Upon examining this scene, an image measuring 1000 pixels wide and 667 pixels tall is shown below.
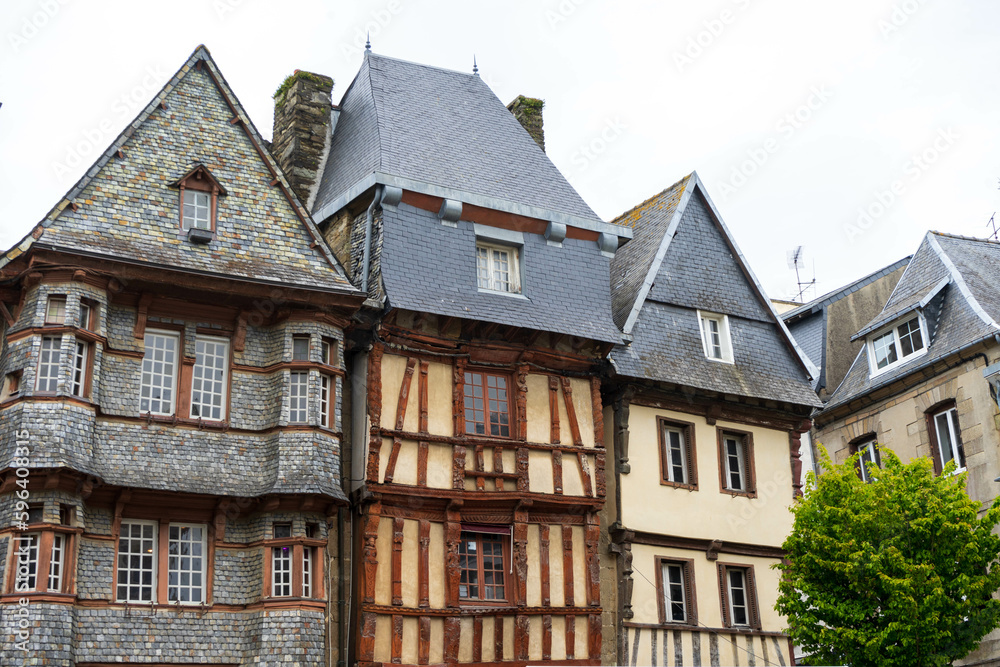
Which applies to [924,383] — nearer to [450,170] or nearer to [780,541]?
[780,541]

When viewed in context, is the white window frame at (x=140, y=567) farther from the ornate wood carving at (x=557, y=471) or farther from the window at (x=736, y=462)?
the window at (x=736, y=462)

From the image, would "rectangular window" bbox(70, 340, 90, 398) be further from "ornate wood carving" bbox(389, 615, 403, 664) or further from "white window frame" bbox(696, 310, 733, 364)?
"white window frame" bbox(696, 310, 733, 364)

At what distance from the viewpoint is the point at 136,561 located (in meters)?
18.3

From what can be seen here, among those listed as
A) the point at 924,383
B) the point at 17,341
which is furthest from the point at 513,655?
the point at 924,383

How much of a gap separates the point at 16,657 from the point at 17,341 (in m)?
4.52

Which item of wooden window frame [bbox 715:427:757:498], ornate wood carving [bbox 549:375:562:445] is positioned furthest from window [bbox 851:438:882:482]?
ornate wood carving [bbox 549:375:562:445]

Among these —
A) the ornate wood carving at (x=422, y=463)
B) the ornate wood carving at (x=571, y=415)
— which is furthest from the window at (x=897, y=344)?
the ornate wood carving at (x=422, y=463)

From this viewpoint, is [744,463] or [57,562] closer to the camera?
[57,562]

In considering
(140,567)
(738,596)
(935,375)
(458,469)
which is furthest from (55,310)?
(935,375)

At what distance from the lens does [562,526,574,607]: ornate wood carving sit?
21.1 metres

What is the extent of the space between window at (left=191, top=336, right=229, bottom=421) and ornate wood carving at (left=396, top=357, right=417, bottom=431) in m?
2.76

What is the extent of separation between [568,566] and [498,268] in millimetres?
5373

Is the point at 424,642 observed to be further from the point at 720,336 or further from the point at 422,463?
the point at 720,336

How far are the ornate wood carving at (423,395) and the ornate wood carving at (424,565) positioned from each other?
5.06 ft
